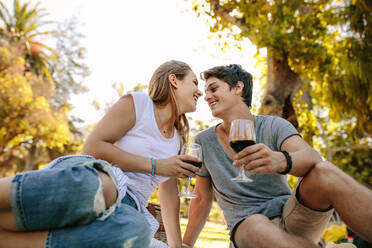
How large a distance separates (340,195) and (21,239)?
5.13 ft

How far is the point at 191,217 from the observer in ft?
8.75

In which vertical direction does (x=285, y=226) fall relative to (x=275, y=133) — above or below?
below

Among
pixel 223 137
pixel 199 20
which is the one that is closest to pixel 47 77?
pixel 199 20

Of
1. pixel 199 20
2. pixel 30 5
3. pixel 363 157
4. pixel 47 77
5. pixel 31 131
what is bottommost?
pixel 363 157

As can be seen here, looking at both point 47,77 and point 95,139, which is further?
point 47,77

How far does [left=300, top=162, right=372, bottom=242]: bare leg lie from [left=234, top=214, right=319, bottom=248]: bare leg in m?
0.25

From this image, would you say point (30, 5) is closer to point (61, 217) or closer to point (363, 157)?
point (363, 157)

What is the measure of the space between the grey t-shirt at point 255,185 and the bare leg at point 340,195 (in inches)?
18.4

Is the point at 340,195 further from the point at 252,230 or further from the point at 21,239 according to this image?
the point at 21,239

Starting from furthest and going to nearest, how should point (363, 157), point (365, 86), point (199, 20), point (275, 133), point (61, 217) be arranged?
point (363, 157) < point (365, 86) < point (199, 20) < point (275, 133) < point (61, 217)

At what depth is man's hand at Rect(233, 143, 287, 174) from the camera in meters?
1.68

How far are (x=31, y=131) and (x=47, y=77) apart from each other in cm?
1222

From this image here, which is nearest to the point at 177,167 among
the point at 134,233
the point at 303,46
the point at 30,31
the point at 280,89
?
the point at 134,233

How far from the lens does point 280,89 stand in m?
5.62
